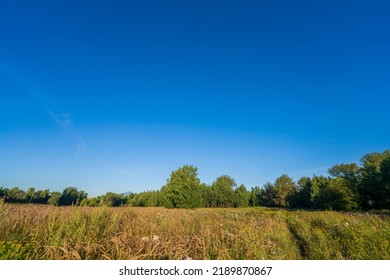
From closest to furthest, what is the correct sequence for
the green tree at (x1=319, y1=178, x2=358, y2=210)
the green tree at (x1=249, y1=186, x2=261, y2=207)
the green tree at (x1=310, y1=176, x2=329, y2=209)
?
the green tree at (x1=319, y1=178, x2=358, y2=210) < the green tree at (x1=310, y1=176, x2=329, y2=209) < the green tree at (x1=249, y1=186, x2=261, y2=207)

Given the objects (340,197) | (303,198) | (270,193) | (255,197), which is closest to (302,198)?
(303,198)

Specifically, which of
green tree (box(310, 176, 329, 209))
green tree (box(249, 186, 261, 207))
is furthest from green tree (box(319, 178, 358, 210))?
green tree (box(249, 186, 261, 207))

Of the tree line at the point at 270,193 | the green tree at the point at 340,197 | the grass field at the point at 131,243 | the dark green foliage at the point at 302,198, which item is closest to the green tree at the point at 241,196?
the tree line at the point at 270,193

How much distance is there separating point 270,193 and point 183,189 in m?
53.8

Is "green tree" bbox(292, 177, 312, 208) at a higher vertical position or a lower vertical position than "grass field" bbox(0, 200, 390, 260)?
higher

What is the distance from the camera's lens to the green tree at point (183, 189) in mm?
42031

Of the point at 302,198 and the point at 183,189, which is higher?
the point at 183,189

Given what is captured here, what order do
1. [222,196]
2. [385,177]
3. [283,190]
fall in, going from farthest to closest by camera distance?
[283,190], [222,196], [385,177]

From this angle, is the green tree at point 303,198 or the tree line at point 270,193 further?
the green tree at point 303,198

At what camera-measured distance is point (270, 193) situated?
8281 cm

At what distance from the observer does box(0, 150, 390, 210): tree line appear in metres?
27.8

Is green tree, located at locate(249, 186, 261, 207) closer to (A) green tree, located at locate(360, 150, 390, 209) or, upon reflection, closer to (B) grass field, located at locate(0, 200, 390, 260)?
(A) green tree, located at locate(360, 150, 390, 209)

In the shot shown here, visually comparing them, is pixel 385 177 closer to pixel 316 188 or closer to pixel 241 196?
pixel 316 188

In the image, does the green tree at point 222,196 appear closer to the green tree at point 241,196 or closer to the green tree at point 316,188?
the green tree at point 241,196
